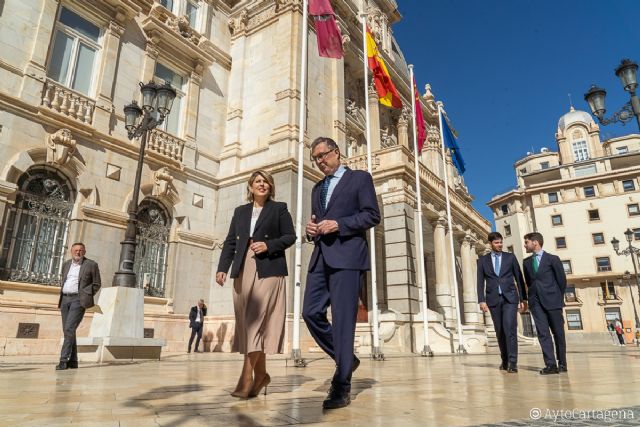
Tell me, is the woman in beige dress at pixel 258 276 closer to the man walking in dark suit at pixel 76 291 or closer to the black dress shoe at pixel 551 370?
the man walking in dark suit at pixel 76 291

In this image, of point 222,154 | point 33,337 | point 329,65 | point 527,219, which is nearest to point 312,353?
point 33,337

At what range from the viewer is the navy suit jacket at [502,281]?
6.42 meters

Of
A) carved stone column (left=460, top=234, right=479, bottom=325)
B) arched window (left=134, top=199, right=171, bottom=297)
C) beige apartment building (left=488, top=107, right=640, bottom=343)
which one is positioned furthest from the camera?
beige apartment building (left=488, top=107, right=640, bottom=343)

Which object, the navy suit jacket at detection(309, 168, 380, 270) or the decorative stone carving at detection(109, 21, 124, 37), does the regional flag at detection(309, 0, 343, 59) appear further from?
the navy suit jacket at detection(309, 168, 380, 270)

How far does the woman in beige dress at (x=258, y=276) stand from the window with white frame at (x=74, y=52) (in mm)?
11235

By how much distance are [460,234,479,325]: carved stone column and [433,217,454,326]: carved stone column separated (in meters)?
3.54

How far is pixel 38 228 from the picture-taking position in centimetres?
1054

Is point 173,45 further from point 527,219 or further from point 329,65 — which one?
point 527,219

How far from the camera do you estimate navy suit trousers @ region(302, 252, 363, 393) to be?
319 cm

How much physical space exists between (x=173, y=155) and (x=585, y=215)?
5261cm

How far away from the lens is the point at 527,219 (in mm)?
54594

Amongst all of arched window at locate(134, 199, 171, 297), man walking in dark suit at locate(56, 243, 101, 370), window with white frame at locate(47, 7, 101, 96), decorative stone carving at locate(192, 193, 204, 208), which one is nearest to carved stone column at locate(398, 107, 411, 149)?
decorative stone carving at locate(192, 193, 204, 208)

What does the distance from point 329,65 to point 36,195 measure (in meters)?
12.0

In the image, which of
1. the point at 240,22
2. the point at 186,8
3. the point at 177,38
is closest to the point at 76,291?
the point at 177,38
